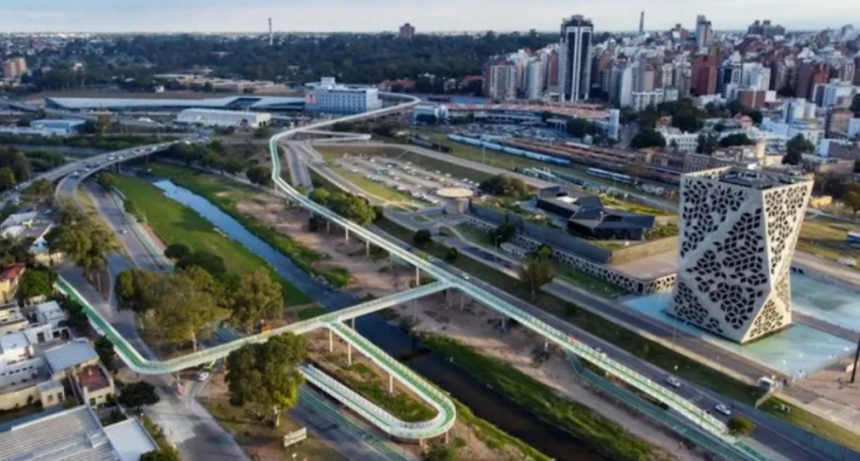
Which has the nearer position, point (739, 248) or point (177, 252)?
point (739, 248)

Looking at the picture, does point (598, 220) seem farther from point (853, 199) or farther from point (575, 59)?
point (575, 59)

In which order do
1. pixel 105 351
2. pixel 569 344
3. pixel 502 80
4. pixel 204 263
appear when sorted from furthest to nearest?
pixel 502 80
pixel 204 263
pixel 569 344
pixel 105 351

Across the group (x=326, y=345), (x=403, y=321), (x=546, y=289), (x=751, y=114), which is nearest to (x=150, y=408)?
(x=326, y=345)

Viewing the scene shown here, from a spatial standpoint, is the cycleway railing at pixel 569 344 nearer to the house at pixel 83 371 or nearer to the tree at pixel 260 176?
the tree at pixel 260 176

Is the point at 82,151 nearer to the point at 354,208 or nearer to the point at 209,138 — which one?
the point at 209,138

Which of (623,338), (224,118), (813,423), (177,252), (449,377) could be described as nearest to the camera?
(813,423)

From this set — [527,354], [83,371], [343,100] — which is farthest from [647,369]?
[343,100]

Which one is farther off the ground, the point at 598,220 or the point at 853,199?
the point at 853,199
